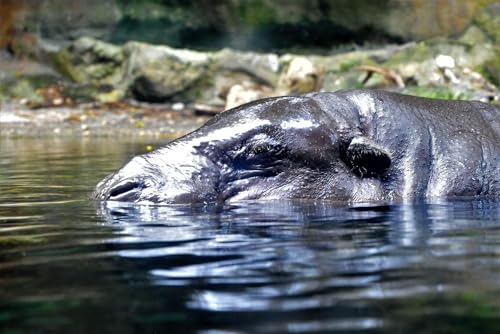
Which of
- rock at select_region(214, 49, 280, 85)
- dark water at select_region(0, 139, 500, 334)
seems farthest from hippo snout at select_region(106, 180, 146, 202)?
rock at select_region(214, 49, 280, 85)

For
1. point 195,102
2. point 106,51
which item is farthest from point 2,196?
point 106,51

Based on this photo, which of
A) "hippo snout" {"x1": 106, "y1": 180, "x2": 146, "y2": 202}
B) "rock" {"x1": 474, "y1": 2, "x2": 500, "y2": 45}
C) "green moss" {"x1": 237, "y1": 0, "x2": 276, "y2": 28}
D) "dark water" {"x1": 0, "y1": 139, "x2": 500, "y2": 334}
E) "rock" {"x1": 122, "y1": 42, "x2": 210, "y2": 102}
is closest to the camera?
"dark water" {"x1": 0, "y1": 139, "x2": 500, "y2": 334}

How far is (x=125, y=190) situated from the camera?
17.4 ft

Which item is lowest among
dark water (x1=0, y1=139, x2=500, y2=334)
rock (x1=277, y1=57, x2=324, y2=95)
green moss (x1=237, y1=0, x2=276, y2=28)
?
dark water (x1=0, y1=139, x2=500, y2=334)

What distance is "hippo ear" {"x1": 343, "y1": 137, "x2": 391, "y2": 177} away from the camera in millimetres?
5270

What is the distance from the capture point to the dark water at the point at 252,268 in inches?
93.1

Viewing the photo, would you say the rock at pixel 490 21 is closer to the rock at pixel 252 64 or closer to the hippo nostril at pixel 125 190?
the rock at pixel 252 64

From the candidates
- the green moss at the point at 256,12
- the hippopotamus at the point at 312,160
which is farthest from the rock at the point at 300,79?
the hippopotamus at the point at 312,160

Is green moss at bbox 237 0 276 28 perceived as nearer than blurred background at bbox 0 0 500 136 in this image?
No

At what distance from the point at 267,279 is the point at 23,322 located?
0.83 metres

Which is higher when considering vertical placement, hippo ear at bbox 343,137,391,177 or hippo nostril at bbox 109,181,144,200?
hippo ear at bbox 343,137,391,177

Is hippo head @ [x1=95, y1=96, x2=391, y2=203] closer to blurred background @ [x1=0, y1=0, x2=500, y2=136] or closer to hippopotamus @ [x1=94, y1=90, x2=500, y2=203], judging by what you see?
hippopotamus @ [x1=94, y1=90, x2=500, y2=203]

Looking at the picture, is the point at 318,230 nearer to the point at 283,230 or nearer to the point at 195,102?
the point at 283,230

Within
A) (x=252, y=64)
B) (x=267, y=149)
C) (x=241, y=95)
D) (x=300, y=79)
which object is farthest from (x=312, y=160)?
(x=252, y=64)
